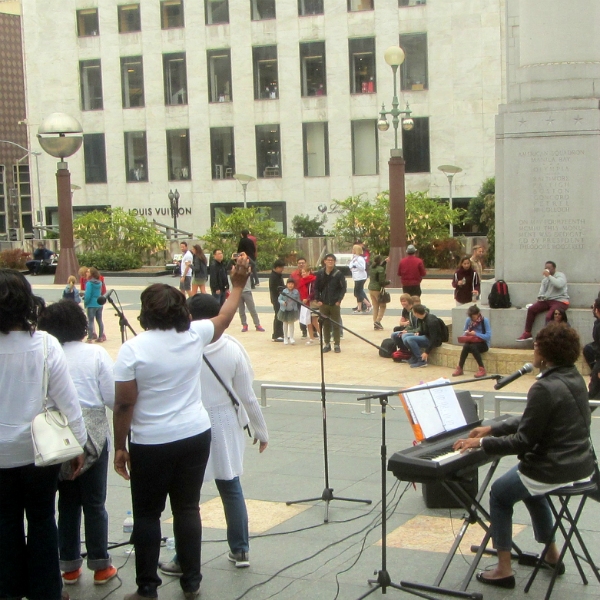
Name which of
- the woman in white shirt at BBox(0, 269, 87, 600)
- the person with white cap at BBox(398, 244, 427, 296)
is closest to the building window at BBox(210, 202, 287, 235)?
the person with white cap at BBox(398, 244, 427, 296)

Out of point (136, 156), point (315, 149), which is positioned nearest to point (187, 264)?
point (315, 149)

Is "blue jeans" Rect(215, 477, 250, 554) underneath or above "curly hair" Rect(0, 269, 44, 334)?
underneath

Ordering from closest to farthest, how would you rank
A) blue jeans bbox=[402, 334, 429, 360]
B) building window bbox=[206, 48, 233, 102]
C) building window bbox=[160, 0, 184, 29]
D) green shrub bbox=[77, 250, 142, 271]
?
blue jeans bbox=[402, 334, 429, 360] < green shrub bbox=[77, 250, 142, 271] < building window bbox=[206, 48, 233, 102] < building window bbox=[160, 0, 184, 29]

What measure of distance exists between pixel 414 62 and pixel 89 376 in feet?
140

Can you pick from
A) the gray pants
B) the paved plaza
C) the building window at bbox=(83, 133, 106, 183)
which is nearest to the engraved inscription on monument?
the paved plaza

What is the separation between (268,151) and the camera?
4891 centimetres

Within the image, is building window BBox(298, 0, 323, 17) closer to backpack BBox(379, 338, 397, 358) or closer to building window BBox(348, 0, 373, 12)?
building window BBox(348, 0, 373, 12)

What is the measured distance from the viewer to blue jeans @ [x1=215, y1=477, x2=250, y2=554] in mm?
5785

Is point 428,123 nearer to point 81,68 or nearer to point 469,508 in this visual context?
point 81,68

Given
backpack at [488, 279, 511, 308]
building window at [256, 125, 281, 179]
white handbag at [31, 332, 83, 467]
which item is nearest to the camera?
white handbag at [31, 332, 83, 467]

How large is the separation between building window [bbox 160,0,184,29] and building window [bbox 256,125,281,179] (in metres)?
7.32

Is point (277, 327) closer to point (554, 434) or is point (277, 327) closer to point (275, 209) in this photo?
point (554, 434)

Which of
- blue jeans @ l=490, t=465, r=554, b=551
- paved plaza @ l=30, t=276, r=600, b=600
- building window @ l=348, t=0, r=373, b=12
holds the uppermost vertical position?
building window @ l=348, t=0, r=373, b=12

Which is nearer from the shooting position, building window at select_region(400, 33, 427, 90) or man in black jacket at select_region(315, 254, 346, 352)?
man in black jacket at select_region(315, 254, 346, 352)
